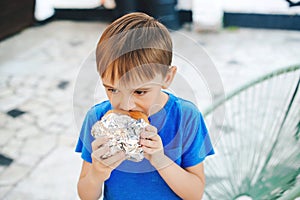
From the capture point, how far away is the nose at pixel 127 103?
0.81 meters

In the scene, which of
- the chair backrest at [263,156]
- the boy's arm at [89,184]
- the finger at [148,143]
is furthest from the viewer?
the chair backrest at [263,156]

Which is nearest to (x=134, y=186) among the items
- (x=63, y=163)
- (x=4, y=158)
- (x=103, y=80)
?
A: (x=103, y=80)

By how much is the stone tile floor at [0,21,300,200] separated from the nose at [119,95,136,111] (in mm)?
649

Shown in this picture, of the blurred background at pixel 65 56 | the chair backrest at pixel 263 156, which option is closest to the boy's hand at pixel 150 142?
the chair backrest at pixel 263 156

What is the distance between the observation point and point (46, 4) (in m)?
4.16

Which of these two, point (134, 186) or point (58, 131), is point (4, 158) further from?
point (134, 186)

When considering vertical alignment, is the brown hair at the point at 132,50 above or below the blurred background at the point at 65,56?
above

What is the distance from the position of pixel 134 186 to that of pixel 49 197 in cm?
111

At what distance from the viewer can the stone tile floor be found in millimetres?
2078

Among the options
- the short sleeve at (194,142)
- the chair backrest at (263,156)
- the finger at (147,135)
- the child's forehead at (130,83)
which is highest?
the child's forehead at (130,83)

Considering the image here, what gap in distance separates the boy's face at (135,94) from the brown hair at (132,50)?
0.04 ft

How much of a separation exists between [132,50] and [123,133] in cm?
16

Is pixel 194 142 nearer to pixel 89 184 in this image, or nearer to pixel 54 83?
pixel 89 184

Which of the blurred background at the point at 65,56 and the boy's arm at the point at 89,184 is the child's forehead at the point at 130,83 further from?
the blurred background at the point at 65,56
